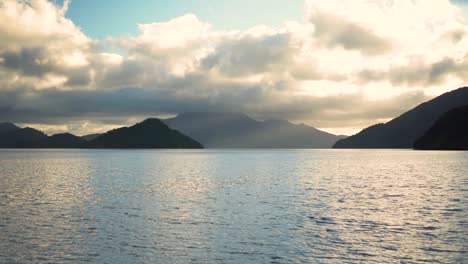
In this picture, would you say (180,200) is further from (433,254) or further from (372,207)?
(433,254)

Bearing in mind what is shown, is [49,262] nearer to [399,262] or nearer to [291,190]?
[399,262]

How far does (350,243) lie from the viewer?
106 feet

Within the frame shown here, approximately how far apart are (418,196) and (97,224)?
47.9 m

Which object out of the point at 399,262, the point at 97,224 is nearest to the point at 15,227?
the point at 97,224

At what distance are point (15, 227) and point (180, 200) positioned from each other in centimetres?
2378

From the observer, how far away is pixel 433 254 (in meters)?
28.8

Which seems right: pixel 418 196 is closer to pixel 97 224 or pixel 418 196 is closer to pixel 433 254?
pixel 433 254

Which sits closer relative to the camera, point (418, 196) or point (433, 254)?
point (433, 254)

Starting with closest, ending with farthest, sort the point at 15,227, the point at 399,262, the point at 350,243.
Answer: the point at 399,262 → the point at 350,243 → the point at 15,227

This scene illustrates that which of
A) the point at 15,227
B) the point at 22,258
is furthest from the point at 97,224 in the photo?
the point at 22,258

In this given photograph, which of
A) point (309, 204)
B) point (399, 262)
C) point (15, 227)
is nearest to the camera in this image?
point (399, 262)

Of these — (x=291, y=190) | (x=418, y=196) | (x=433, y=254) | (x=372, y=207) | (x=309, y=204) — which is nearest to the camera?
(x=433, y=254)

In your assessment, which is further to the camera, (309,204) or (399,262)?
(309,204)

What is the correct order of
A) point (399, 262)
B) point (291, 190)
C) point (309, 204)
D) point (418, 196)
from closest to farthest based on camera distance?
point (399, 262) → point (309, 204) → point (418, 196) → point (291, 190)
